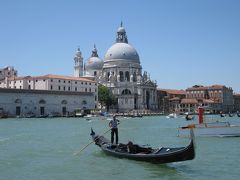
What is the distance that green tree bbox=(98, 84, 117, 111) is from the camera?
2815 inches

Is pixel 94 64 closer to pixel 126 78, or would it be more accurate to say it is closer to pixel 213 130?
pixel 126 78

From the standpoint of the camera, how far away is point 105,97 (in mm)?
71500

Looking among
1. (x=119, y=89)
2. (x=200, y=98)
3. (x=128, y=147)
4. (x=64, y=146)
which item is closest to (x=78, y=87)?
(x=119, y=89)

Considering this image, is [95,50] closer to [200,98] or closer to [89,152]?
[200,98]

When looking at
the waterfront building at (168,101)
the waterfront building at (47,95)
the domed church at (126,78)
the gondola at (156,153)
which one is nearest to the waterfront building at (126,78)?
the domed church at (126,78)

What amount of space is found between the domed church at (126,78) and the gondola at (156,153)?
63.1 metres

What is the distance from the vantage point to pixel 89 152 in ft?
48.5

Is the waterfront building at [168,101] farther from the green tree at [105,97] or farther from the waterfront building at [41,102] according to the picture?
the waterfront building at [41,102]

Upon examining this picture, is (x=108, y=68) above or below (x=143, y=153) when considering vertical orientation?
above

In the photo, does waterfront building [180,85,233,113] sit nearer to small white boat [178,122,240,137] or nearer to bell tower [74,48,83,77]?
bell tower [74,48,83,77]

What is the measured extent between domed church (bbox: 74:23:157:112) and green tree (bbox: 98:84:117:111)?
3.35 m

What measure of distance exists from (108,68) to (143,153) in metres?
70.0

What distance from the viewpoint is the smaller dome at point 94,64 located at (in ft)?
284

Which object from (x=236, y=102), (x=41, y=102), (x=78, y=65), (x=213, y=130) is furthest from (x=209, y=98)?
(x=213, y=130)
